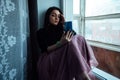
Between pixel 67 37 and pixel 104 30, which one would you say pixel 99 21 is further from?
pixel 67 37

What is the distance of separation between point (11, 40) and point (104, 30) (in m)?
1.05

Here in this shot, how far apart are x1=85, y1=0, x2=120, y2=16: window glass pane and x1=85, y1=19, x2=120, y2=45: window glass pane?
10 centimetres

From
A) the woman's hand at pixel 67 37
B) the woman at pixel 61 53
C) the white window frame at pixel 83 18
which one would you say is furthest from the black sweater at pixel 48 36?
the white window frame at pixel 83 18

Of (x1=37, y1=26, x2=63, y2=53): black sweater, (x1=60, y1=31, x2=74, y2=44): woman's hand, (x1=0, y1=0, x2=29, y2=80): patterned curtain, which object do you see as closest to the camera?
(x1=0, y1=0, x2=29, y2=80): patterned curtain

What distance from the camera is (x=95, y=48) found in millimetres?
1774

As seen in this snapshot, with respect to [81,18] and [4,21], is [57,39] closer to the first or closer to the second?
[4,21]

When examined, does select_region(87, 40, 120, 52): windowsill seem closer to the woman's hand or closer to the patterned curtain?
the woman's hand

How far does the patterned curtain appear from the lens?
3.12 ft

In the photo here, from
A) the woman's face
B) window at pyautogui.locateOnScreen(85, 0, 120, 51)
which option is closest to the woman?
the woman's face

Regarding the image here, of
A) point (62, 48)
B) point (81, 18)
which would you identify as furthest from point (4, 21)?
point (81, 18)

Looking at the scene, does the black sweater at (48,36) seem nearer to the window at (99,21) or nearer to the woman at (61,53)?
the woman at (61,53)

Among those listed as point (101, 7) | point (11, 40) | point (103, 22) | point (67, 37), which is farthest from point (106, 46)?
point (11, 40)

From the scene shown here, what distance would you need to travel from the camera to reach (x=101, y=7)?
1655mm

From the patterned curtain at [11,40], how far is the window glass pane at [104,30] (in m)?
0.91
